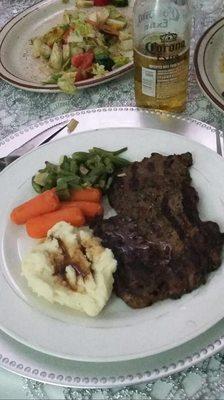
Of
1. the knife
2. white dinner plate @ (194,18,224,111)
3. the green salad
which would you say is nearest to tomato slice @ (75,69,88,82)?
the green salad

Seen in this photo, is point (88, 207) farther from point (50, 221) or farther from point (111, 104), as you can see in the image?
point (111, 104)

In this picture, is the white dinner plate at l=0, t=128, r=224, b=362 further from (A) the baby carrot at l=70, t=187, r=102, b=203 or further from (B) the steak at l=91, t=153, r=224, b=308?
(A) the baby carrot at l=70, t=187, r=102, b=203

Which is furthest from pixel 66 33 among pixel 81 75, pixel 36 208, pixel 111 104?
pixel 36 208

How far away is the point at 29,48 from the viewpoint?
6.12 feet

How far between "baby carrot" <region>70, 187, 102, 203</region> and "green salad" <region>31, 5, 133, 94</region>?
0.46m

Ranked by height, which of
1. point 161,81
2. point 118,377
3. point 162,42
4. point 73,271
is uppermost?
point 162,42

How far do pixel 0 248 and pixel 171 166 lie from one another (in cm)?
45

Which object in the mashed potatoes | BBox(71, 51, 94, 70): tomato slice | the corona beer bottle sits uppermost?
the corona beer bottle

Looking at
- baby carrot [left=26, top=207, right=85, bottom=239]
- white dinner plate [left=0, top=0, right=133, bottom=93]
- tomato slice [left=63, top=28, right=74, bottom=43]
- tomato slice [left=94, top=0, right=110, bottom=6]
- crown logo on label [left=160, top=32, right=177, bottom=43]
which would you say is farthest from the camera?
tomato slice [left=94, top=0, right=110, bottom=6]

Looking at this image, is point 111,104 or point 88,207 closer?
point 88,207

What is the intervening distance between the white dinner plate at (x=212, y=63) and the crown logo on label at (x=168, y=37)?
0.16 meters

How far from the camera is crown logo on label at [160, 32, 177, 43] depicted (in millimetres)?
1386

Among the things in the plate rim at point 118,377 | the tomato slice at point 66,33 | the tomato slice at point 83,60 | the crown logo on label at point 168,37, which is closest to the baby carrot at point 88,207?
the plate rim at point 118,377

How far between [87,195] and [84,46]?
Result: 72cm
